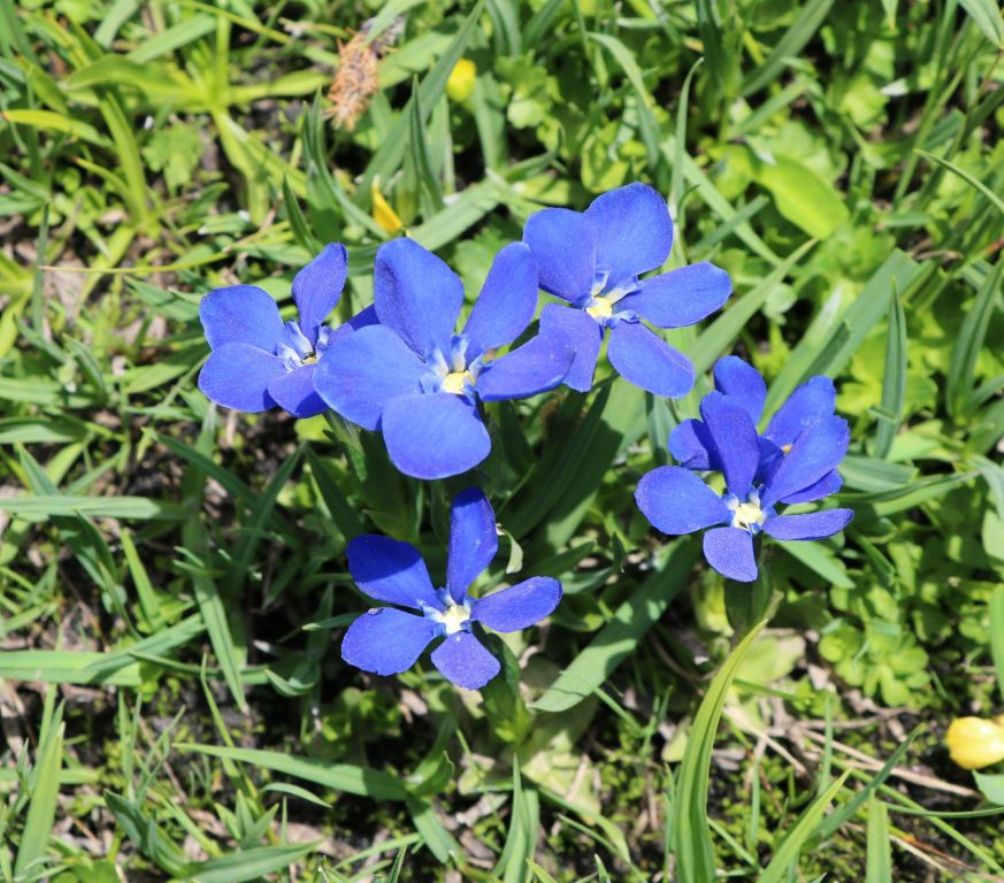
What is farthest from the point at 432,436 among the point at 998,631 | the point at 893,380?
the point at 998,631

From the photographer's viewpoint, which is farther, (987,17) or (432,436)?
(987,17)

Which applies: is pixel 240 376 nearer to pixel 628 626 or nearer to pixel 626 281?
pixel 626 281

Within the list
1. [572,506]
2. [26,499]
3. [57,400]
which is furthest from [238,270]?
[572,506]

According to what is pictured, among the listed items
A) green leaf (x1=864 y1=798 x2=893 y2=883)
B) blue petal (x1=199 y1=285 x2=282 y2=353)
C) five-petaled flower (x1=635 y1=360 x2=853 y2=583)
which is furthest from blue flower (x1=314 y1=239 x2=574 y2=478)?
green leaf (x1=864 y1=798 x2=893 y2=883)

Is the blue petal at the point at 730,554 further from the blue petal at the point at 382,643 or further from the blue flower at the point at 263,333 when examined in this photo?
the blue flower at the point at 263,333

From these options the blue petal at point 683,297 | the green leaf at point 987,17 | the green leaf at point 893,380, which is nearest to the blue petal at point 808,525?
the blue petal at point 683,297
